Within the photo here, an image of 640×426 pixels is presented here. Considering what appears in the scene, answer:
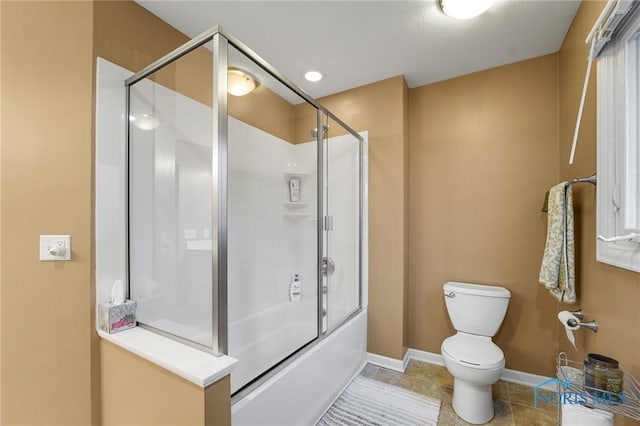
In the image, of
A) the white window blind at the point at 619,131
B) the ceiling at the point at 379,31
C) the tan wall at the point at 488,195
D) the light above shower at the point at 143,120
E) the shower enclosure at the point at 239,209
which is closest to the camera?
the white window blind at the point at 619,131

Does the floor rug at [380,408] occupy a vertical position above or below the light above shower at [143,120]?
below

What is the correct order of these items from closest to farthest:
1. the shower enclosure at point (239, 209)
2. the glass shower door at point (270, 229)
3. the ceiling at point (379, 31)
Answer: the shower enclosure at point (239, 209)
the ceiling at point (379, 31)
the glass shower door at point (270, 229)

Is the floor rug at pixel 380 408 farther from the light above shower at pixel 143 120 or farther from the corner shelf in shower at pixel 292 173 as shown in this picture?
the light above shower at pixel 143 120

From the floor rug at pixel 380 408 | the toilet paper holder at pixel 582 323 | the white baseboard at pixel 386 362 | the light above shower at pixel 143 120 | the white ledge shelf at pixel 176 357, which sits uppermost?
the light above shower at pixel 143 120

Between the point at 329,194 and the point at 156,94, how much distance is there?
4.51 feet

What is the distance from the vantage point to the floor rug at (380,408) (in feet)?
5.69

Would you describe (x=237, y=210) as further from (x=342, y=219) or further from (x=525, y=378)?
(x=525, y=378)

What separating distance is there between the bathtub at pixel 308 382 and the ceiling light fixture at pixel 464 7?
2.18 meters

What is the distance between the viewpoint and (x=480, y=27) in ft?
5.80

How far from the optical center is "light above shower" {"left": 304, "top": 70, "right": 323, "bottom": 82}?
231 centimetres

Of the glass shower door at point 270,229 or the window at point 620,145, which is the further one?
the glass shower door at point 270,229

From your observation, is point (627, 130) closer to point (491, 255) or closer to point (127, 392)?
point (491, 255)

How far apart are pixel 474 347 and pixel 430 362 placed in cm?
71

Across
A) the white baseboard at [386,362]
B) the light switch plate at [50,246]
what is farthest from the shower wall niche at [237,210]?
the white baseboard at [386,362]
